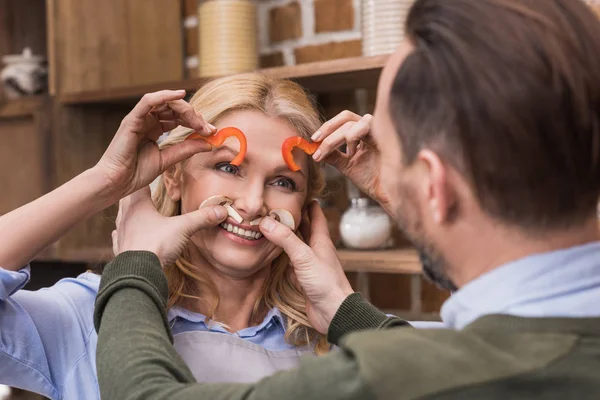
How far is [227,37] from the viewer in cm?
207

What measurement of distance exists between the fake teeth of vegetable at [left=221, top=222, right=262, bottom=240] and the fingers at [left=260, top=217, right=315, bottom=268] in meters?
0.03

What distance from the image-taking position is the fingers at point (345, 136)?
1.38 m

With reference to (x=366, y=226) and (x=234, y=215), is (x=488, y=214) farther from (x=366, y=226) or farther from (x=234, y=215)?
(x=366, y=226)

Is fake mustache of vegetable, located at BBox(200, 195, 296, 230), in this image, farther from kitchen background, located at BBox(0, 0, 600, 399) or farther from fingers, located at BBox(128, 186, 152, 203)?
kitchen background, located at BBox(0, 0, 600, 399)

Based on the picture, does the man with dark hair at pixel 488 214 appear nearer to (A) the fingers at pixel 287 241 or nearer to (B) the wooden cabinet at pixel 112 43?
(A) the fingers at pixel 287 241

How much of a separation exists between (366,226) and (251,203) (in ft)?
2.02

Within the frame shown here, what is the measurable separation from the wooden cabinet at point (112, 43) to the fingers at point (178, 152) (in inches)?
40.2

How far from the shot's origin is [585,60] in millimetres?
754

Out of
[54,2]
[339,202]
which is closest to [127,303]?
[339,202]

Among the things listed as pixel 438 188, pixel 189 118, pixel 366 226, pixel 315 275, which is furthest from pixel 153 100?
pixel 366 226

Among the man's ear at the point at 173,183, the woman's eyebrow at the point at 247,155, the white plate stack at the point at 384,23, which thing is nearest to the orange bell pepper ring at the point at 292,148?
the woman's eyebrow at the point at 247,155

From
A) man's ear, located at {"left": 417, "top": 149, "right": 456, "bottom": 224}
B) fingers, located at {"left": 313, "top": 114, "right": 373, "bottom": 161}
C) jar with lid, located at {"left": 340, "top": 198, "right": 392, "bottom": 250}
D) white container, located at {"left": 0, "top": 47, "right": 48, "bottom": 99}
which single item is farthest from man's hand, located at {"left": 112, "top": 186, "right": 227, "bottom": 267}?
white container, located at {"left": 0, "top": 47, "right": 48, "bottom": 99}

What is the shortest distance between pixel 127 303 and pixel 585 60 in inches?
25.5

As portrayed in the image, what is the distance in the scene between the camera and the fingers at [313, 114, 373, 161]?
138cm
